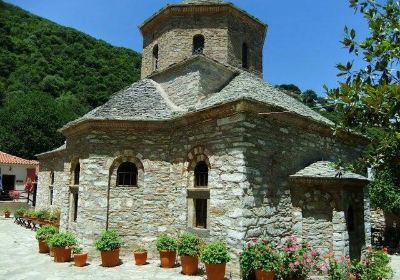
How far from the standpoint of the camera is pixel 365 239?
11.0 m

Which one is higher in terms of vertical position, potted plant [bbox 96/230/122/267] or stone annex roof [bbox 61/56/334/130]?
stone annex roof [bbox 61/56/334/130]

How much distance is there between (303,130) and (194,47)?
5.91m

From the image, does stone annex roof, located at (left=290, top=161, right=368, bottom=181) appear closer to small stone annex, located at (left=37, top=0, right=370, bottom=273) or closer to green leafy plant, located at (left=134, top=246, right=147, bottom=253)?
small stone annex, located at (left=37, top=0, right=370, bottom=273)

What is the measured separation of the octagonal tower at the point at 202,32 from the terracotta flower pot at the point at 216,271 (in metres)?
8.21

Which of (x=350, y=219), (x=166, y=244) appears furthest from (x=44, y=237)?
(x=350, y=219)

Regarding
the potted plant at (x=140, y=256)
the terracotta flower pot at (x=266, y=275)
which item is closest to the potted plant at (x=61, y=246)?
the potted plant at (x=140, y=256)

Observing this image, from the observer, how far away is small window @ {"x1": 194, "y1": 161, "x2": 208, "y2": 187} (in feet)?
33.5

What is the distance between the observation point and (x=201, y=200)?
33.8 ft

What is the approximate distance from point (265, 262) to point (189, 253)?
6.99 ft

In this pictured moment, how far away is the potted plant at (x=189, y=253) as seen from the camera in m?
9.06

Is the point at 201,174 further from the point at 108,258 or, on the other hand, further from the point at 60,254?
the point at 60,254

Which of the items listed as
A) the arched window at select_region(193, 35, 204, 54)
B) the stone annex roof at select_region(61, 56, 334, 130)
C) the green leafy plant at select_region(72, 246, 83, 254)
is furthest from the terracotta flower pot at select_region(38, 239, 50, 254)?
the arched window at select_region(193, 35, 204, 54)

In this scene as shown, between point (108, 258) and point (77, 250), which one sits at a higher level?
point (77, 250)

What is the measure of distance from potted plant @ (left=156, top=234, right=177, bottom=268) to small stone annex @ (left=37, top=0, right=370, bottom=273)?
27.1 inches
